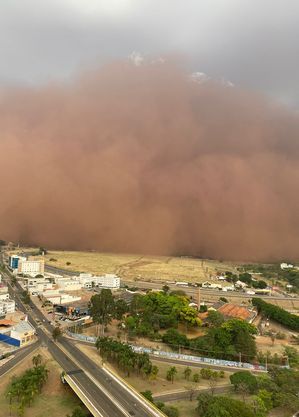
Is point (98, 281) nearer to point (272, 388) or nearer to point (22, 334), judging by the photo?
point (22, 334)

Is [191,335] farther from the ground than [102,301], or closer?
closer

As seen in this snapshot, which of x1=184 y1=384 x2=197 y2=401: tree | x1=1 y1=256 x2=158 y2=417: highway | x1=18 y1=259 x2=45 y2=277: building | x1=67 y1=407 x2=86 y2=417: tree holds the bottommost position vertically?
x1=184 y1=384 x2=197 y2=401: tree

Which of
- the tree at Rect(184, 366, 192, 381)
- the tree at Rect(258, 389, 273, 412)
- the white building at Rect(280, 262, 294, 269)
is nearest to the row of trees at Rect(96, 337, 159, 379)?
the tree at Rect(184, 366, 192, 381)

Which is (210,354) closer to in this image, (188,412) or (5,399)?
(188,412)

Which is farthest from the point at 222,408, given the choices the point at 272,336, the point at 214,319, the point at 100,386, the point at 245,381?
the point at 272,336

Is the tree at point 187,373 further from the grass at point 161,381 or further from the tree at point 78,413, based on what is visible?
the tree at point 78,413

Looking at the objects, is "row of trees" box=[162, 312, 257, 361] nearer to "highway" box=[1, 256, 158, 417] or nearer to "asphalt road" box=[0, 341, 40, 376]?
"highway" box=[1, 256, 158, 417]

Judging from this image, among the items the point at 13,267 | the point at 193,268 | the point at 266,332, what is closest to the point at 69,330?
the point at 266,332
